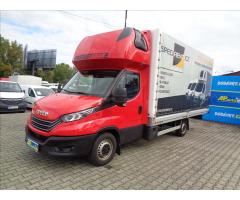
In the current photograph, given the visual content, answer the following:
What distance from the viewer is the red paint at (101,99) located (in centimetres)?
394

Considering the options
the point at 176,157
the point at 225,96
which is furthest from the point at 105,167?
the point at 225,96

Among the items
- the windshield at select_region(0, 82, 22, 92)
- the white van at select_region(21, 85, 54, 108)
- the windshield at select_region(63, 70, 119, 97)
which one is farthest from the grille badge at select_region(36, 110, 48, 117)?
the white van at select_region(21, 85, 54, 108)

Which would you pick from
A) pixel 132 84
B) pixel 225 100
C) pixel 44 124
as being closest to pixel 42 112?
pixel 44 124

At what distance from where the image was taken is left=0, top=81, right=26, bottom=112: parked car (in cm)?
1049

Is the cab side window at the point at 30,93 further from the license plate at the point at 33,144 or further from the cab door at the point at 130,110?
the cab door at the point at 130,110

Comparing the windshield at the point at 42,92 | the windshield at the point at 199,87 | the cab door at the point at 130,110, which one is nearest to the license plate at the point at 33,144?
the cab door at the point at 130,110

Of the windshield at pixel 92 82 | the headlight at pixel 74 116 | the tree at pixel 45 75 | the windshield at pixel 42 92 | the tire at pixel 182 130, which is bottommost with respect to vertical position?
the tire at pixel 182 130

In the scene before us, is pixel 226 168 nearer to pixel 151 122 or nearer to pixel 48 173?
pixel 151 122

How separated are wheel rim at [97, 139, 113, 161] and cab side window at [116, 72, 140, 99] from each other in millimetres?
1196

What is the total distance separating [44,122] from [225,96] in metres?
11.1

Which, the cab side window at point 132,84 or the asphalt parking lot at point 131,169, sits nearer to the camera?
the asphalt parking lot at point 131,169

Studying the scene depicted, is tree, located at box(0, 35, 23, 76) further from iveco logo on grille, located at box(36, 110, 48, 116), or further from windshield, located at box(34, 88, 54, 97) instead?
iveco logo on grille, located at box(36, 110, 48, 116)

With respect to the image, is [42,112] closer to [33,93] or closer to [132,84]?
[132,84]

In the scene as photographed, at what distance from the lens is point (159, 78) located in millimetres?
5438
